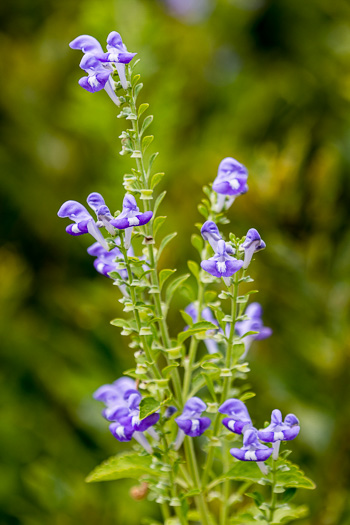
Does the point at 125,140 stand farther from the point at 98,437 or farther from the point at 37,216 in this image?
the point at 37,216

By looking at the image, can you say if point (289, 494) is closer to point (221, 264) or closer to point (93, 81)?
point (221, 264)

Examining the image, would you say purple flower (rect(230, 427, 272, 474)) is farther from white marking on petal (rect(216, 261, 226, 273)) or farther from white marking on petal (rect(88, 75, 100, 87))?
white marking on petal (rect(88, 75, 100, 87))

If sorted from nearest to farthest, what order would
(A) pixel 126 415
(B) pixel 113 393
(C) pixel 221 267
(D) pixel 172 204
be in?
(C) pixel 221 267 < (A) pixel 126 415 < (B) pixel 113 393 < (D) pixel 172 204

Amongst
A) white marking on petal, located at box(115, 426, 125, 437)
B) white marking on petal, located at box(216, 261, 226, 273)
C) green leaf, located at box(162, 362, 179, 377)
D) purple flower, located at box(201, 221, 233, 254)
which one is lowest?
white marking on petal, located at box(115, 426, 125, 437)

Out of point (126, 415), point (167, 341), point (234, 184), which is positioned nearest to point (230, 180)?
point (234, 184)

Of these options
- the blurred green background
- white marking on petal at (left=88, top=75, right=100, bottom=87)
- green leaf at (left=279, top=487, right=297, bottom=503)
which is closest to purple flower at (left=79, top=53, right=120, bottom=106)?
white marking on petal at (left=88, top=75, right=100, bottom=87)

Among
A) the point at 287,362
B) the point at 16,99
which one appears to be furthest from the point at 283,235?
the point at 16,99

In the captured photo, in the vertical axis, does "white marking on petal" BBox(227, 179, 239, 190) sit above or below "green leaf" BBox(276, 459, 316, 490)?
above
